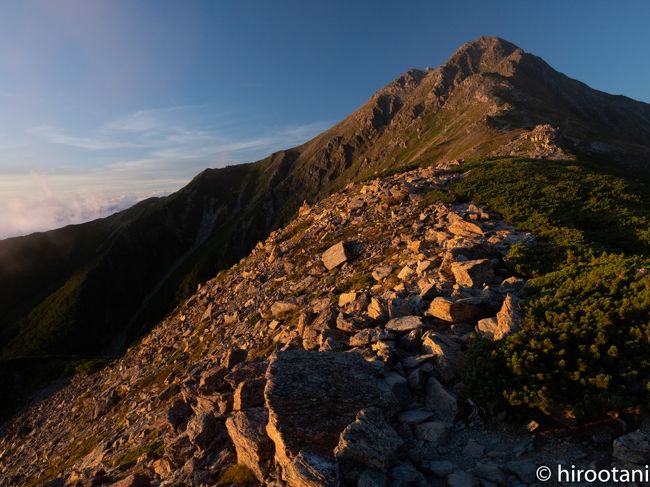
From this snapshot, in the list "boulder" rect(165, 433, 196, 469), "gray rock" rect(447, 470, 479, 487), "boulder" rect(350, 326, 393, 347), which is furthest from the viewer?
"boulder" rect(350, 326, 393, 347)

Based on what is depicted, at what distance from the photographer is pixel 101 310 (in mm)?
156625

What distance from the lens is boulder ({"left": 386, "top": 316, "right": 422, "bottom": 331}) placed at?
13.9 meters

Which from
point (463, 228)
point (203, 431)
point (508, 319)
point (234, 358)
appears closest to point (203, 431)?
point (203, 431)

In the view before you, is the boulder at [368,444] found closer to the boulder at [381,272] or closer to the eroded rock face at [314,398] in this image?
the eroded rock face at [314,398]

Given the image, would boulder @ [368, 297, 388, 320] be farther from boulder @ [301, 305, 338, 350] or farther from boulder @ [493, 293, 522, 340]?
boulder @ [493, 293, 522, 340]

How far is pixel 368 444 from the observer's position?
352 inches

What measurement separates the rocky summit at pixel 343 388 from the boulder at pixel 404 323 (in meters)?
0.06

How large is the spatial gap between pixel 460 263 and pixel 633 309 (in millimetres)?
7247

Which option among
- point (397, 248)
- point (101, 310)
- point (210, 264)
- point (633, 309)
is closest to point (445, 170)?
point (397, 248)

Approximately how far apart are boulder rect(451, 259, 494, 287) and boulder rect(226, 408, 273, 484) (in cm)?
1020

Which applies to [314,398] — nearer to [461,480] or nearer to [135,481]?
[461,480]

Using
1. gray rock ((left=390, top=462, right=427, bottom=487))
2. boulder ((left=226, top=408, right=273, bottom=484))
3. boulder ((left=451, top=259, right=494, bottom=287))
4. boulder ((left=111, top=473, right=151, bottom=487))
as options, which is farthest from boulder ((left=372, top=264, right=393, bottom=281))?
boulder ((left=111, top=473, right=151, bottom=487))

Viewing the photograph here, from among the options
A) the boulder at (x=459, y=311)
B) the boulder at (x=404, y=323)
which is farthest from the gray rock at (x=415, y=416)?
the boulder at (x=459, y=311)

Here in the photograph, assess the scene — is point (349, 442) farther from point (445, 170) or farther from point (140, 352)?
point (445, 170)
